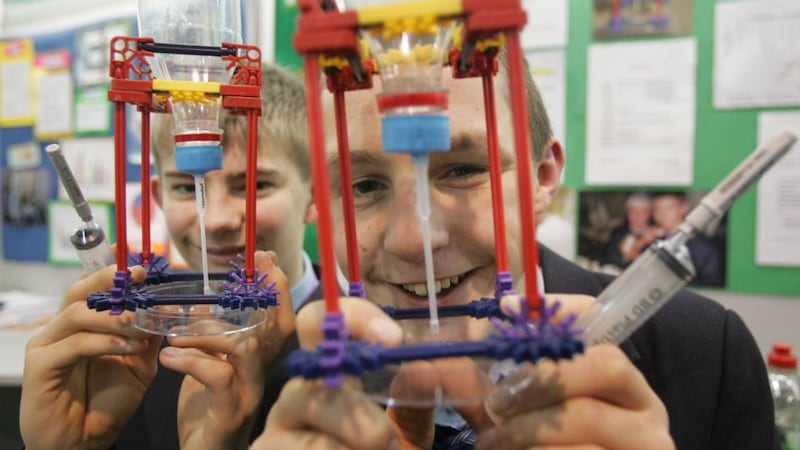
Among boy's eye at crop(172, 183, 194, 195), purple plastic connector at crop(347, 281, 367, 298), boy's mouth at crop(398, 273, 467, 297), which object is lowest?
boy's mouth at crop(398, 273, 467, 297)

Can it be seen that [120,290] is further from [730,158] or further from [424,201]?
[730,158]

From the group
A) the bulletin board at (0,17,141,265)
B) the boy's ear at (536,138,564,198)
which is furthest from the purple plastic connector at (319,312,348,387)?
the bulletin board at (0,17,141,265)

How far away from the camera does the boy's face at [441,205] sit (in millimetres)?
510

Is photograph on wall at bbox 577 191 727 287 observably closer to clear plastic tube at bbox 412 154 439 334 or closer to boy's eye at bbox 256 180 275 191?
boy's eye at bbox 256 180 275 191

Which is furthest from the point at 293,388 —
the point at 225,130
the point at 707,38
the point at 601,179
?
the point at 707,38

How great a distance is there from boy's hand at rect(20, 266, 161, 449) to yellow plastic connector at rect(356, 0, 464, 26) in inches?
13.5

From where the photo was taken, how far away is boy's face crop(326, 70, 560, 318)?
510 mm

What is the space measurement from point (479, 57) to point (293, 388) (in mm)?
269

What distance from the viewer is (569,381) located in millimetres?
355

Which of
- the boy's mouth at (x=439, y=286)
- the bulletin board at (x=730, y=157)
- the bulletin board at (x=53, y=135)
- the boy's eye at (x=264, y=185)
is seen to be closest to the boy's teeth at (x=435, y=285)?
the boy's mouth at (x=439, y=286)

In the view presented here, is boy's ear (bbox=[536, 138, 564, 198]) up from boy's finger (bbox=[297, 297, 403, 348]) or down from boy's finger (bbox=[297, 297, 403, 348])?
up

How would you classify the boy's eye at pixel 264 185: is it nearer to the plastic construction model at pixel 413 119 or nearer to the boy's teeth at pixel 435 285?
the boy's teeth at pixel 435 285

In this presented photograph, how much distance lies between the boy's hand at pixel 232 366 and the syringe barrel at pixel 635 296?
0.32 m

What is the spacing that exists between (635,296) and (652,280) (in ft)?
0.05
